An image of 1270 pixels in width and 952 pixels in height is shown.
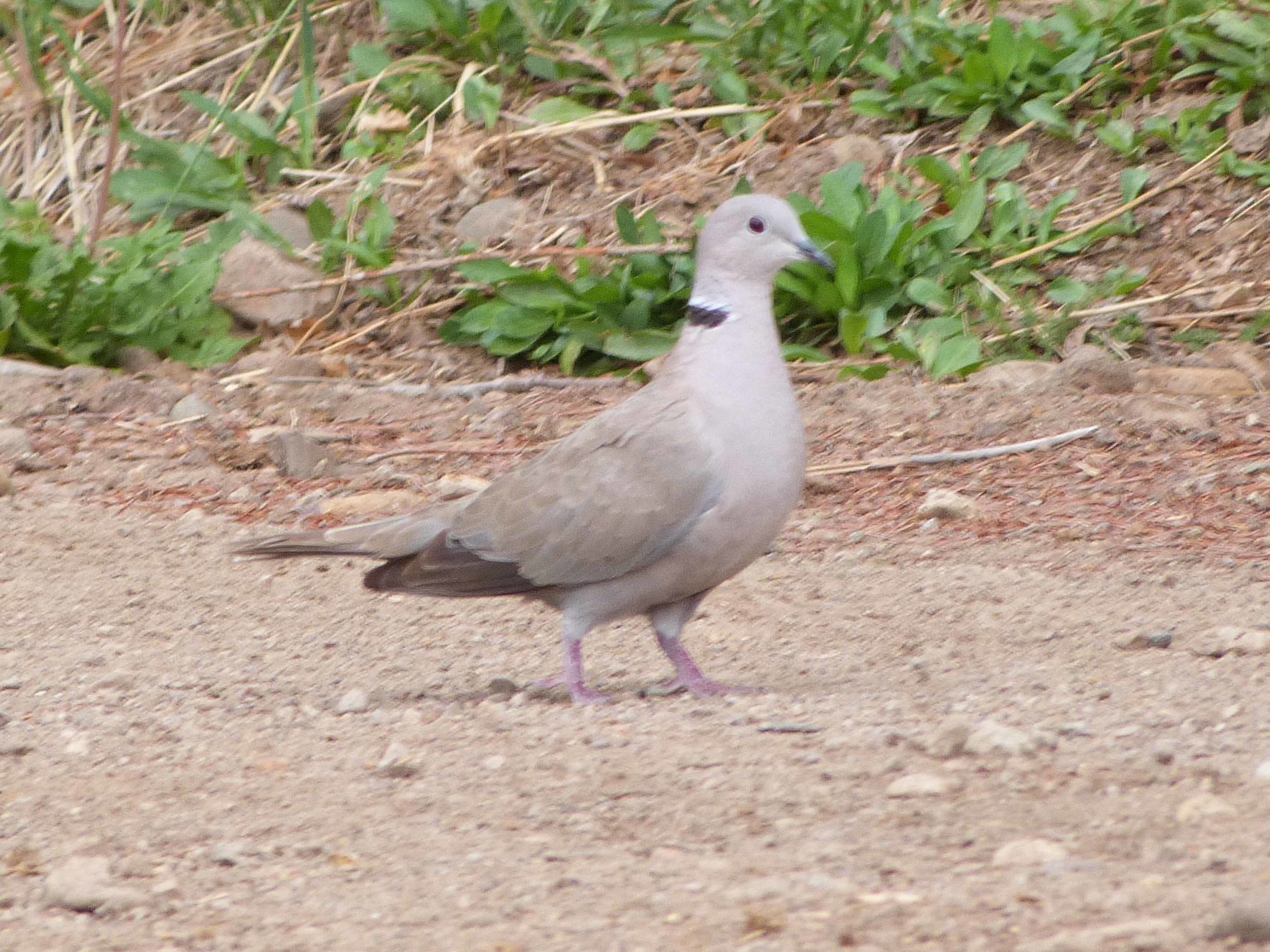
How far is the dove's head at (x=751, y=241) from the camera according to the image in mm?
4148

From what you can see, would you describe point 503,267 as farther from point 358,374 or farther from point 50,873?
point 50,873

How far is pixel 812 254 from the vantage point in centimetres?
426

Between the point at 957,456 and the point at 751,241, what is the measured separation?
5.69 feet

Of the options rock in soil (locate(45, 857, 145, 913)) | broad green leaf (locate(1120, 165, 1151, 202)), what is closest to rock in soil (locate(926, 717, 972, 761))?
rock in soil (locate(45, 857, 145, 913))

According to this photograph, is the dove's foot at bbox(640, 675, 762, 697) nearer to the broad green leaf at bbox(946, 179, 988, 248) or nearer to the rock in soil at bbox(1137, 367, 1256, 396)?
the rock in soil at bbox(1137, 367, 1256, 396)

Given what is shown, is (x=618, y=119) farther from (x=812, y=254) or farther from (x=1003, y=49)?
(x=812, y=254)

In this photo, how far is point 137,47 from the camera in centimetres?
958

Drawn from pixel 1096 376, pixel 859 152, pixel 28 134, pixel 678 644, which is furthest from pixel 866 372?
pixel 28 134

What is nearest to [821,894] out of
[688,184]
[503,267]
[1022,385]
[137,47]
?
[1022,385]

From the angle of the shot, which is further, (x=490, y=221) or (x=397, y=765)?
(x=490, y=221)

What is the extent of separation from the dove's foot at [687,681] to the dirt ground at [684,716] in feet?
0.38

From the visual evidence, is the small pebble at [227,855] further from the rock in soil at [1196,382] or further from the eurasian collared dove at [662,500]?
the rock in soil at [1196,382]

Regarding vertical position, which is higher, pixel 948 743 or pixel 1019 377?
pixel 948 743

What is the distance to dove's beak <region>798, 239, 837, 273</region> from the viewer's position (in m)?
4.22
